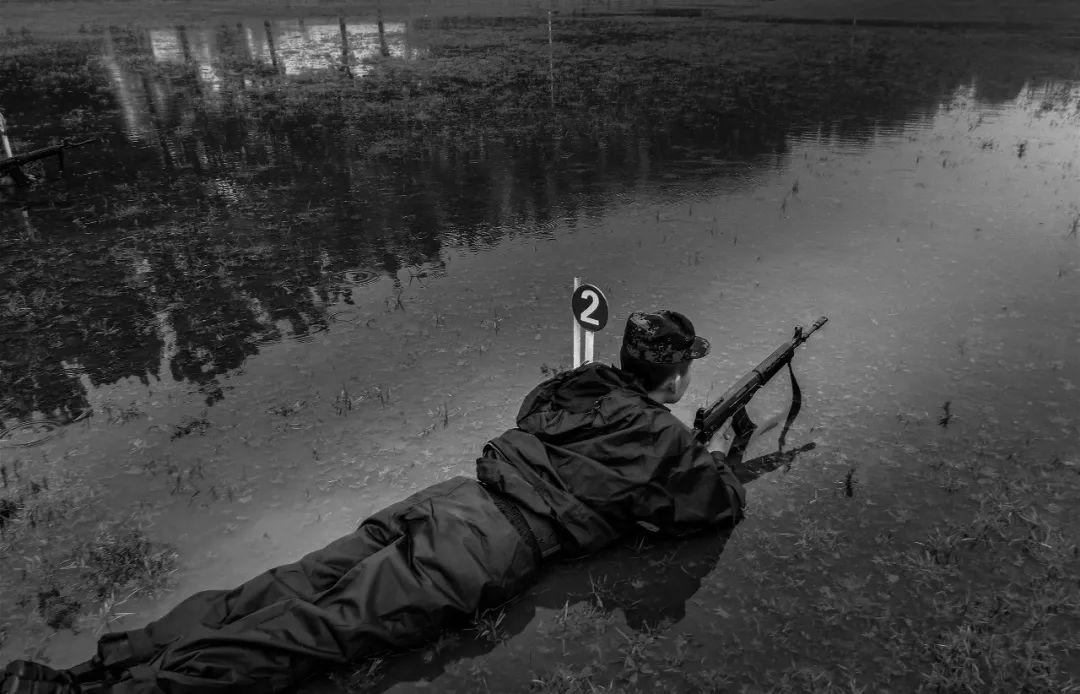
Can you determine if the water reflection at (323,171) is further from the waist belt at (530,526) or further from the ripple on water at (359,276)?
the waist belt at (530,526)

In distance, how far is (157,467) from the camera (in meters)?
5.74

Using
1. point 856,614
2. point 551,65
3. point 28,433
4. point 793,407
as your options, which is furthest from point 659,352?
point 551,65

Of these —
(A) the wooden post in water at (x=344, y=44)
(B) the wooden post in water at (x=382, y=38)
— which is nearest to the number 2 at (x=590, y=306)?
(A) the wooden post in water at (x=344, y=44)

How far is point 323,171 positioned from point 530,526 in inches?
424

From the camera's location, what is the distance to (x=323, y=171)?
13180mm

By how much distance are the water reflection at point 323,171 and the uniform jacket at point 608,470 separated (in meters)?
3.83

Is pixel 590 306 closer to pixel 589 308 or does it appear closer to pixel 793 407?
pixel 589 308

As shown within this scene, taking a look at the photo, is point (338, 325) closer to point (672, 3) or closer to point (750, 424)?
point (750, 424)

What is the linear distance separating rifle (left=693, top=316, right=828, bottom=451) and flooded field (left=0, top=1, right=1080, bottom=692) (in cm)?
26

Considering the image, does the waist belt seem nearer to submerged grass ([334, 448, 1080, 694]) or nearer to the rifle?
submerged grass ([334, 448, 1080, 694])

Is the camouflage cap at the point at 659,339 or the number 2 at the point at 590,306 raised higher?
the camouflage cap at the point at 659,339

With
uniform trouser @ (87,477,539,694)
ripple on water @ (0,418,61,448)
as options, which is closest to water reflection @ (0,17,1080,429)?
ripple on water @ (0,418,61,448)

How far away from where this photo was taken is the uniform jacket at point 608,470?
4.36 meters

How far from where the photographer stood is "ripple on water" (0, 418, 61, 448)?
19.7 feet
